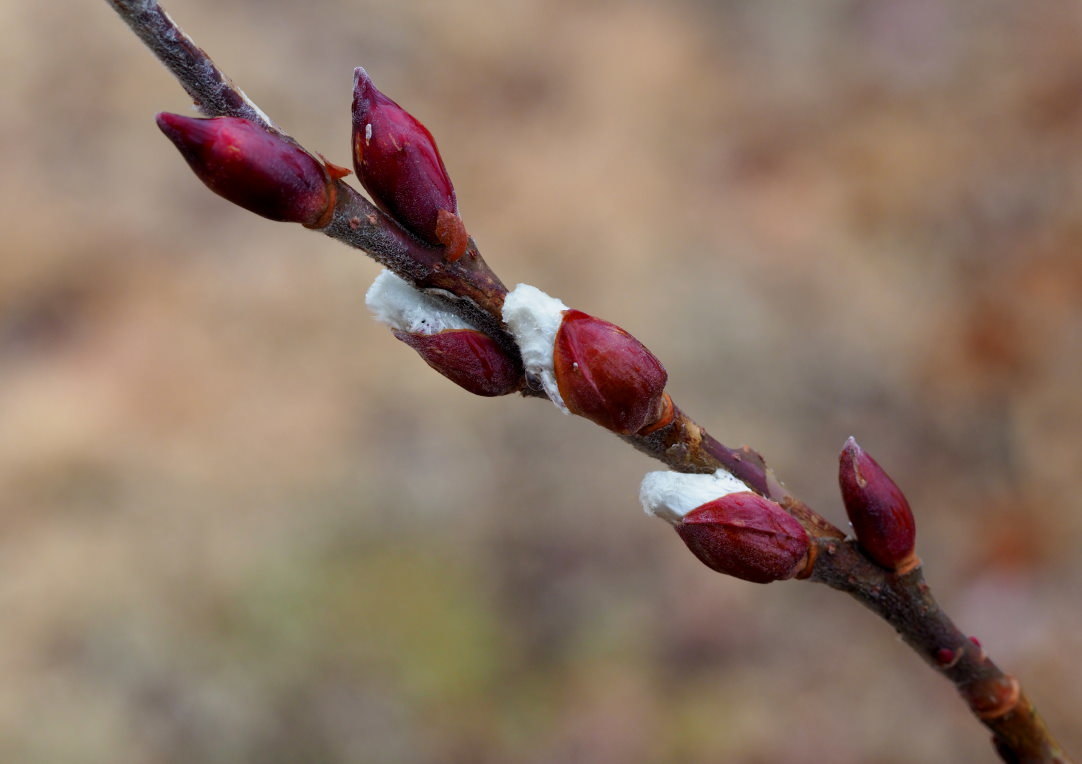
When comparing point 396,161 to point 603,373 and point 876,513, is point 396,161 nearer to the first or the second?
point 603,373

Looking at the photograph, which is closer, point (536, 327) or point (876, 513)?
point (536, 327)

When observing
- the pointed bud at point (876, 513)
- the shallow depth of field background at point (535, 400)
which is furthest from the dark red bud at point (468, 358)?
the shallow depth of field background at point (535, 400)


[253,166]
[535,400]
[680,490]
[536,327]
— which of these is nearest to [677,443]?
[680,490]

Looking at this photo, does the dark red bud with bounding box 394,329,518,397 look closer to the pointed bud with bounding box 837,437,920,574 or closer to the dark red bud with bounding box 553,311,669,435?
the dark red bud with bounding box 553,311,669,435

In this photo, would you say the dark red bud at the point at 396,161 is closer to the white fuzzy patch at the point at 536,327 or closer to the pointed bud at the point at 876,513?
the white fuzzy patch at the point at 536,327

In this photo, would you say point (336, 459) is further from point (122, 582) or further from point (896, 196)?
point (896, 196)
